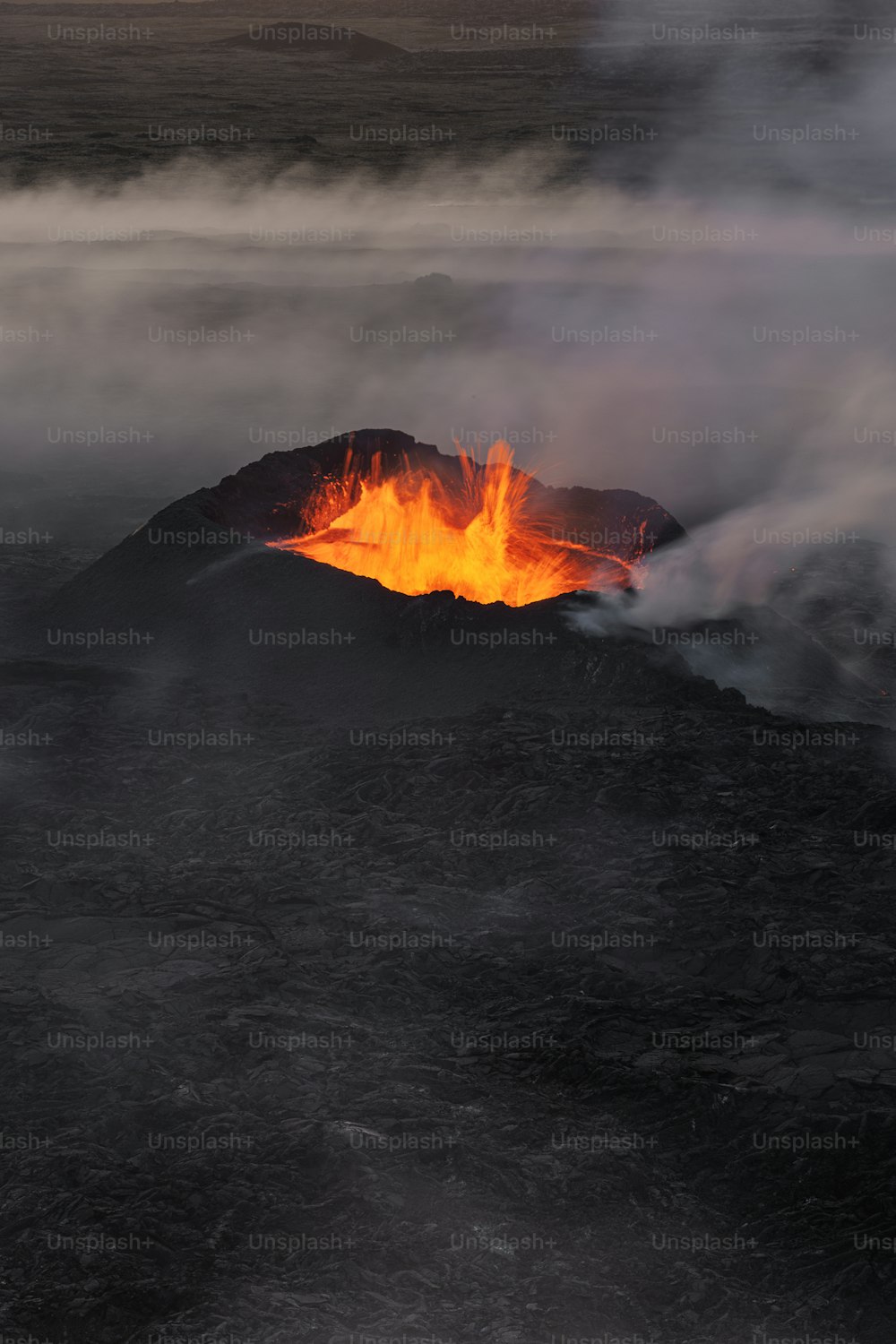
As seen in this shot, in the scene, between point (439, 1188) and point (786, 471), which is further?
point (786, 471)

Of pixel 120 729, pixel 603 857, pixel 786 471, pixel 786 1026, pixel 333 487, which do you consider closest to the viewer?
pixel 786 1026

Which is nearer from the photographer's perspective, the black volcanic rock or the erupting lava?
the black volcanic rock

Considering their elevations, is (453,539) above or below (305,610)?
above

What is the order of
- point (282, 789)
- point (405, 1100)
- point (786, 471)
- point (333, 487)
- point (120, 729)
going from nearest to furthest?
1. point (405, 1100)
2. point (282, 789)
3. point (120, 729)
4. point (333, 487)
5. point (786, 471)

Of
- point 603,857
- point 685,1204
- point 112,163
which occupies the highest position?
point 112,163

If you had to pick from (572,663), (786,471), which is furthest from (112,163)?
(572,663)

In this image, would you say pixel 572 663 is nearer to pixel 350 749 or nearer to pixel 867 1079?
pixel 350 749

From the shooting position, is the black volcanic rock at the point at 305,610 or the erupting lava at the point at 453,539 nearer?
the black volcanic rock at the point at 305,610

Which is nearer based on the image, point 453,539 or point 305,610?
point 305,610
